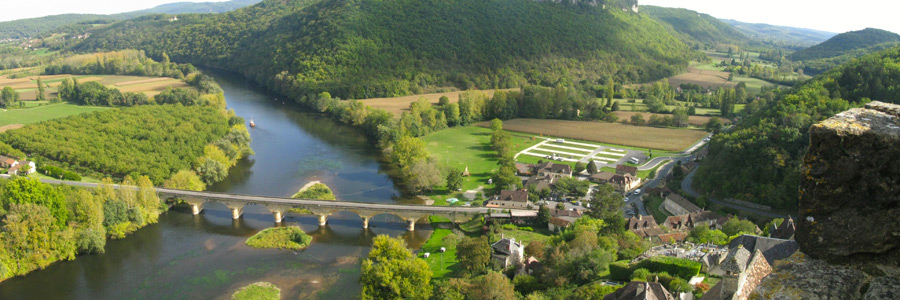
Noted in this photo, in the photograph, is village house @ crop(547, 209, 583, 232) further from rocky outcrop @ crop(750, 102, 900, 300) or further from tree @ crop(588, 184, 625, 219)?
rocky outcrop @ crop(750, 102, 900, 300)

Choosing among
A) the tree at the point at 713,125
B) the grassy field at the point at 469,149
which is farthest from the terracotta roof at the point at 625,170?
the tree at the point at 713,125

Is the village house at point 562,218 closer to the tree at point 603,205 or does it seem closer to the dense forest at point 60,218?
the tree at point 603,205

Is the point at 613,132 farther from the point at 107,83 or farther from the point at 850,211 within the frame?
the point at 107,83

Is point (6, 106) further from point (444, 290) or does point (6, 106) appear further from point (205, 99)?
point (444, 290)

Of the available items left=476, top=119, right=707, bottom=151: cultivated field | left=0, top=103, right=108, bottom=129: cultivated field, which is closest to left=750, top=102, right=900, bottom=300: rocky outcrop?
left=476, top=119, right=707, bottom=151: cultivated field

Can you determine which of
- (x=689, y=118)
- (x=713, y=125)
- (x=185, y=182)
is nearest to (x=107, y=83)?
(x=185, y=182)

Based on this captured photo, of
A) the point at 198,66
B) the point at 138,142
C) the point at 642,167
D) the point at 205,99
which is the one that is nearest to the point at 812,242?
the point at 642,167
